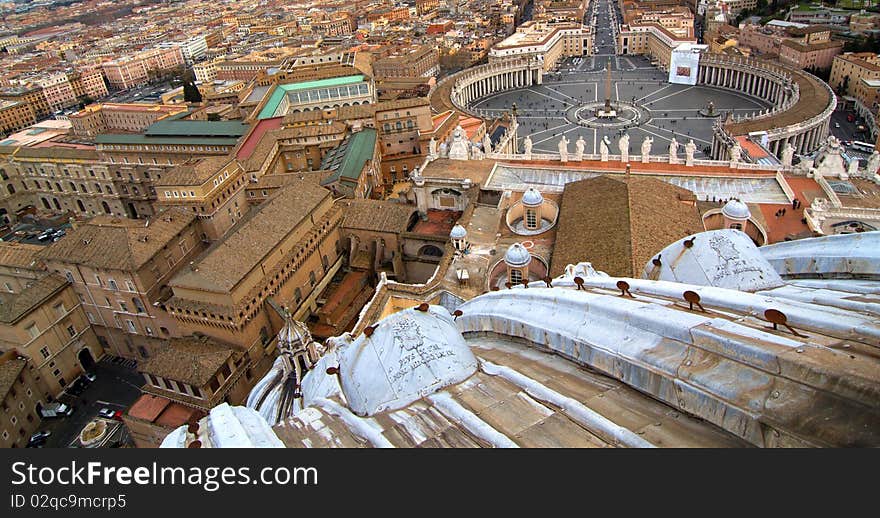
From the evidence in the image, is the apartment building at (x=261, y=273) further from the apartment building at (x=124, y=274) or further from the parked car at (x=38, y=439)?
the parked car at (x=38, y=439)

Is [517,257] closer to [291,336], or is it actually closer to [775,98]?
[291,336]

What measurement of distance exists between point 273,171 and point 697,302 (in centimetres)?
5985

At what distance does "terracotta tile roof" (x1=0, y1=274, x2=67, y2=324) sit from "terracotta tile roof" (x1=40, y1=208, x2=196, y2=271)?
1825 mm

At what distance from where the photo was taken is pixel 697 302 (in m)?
11.8

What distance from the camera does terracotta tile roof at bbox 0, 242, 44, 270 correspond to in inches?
1893

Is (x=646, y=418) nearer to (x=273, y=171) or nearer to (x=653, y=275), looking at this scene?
(x=653, y=275)

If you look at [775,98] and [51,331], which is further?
[775,98]

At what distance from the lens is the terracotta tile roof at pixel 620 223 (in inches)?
1174

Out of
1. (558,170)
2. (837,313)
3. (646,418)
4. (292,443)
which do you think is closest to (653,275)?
(837,313)

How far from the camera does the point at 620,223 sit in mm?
32125

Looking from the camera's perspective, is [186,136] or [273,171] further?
[186,136]

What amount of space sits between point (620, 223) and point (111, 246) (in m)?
37.2
